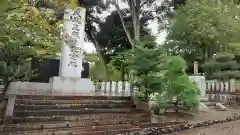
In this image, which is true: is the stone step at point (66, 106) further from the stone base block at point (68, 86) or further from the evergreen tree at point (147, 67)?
the stone base block at point (68, 86)

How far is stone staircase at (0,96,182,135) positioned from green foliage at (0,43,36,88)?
2.50 feet

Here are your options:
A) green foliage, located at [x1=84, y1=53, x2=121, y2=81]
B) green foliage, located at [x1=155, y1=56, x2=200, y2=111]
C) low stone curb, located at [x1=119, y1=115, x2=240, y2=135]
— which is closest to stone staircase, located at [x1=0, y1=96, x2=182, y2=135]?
low stone curb, located at [x1=119, y1=115, x2=240, y2=135]

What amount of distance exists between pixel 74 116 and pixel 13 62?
259 centimetres

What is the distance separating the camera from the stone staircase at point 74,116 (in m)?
7.12

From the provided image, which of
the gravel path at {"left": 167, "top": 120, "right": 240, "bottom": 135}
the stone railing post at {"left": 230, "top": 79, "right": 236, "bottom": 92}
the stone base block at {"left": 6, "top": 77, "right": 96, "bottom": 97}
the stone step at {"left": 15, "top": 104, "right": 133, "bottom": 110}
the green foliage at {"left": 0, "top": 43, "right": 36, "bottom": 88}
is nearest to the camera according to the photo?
the stone step at {"left": 15, "top": 104, "right": 133, "bottom": 110}

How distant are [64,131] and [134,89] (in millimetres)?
3969

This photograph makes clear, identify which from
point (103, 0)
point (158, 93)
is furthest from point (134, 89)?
point (103, 0)

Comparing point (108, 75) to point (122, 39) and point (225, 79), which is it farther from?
point (122, 39)

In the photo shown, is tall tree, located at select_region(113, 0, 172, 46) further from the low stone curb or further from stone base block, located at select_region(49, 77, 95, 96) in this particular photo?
the low stone curb

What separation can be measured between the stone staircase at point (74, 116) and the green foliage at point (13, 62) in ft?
2.50

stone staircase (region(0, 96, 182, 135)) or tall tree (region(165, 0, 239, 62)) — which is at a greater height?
tall tree (region(165, 0, 239, 62))

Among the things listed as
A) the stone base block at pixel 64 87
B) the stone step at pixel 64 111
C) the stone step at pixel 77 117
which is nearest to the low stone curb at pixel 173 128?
the stone step at pixel 77 117

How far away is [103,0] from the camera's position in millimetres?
25062

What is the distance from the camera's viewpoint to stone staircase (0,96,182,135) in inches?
280
